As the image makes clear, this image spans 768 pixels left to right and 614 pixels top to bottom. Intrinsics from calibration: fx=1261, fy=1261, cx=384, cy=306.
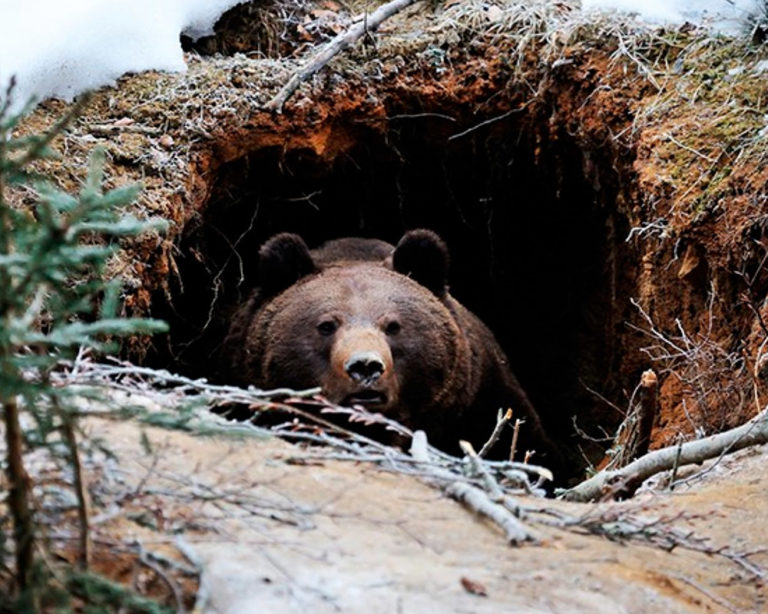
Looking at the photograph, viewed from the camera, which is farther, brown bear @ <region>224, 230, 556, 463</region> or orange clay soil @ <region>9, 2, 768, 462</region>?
brown bear @ <region>224, 230, 556, 463</region>

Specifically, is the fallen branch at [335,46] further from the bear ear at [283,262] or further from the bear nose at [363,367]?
the bear nose at [363,367]

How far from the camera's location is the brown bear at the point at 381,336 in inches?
283

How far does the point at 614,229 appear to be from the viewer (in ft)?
28.0

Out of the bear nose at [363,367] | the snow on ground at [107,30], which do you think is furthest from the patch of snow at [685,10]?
the bear nose at [363,367]

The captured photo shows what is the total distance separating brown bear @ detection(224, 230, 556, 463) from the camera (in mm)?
7180

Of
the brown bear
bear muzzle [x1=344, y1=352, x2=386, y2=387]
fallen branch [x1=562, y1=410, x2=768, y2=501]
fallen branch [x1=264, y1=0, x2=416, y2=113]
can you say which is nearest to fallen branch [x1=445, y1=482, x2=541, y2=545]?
fallen branch [x1=562, y1=410, x2=768, y2=501]

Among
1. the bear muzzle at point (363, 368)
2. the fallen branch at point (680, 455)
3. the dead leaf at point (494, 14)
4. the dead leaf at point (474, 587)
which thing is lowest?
the fallen branch at point (680, 455)

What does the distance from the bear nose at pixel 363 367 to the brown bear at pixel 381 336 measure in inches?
0.8

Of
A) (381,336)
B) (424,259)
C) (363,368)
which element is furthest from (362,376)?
(424,259)

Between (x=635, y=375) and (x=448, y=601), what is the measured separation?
18.7ft

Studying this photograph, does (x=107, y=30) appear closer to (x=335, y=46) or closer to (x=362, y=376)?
(x=335, y=46)

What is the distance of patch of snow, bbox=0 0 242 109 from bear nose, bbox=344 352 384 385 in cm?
237

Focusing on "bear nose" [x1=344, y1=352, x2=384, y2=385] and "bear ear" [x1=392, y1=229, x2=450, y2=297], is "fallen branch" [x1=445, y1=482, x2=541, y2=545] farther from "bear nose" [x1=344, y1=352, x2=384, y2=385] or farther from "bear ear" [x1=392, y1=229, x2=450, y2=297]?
"bear ear" [x1=392, y1=229, x2=450, y2=297]

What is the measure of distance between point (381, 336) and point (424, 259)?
3.14ft
